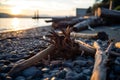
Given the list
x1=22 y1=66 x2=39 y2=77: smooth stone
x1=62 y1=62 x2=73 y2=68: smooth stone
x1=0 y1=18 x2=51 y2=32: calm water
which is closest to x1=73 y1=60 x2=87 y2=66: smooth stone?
x1=62 y1=62 x2=73 y2=68: smooth stone

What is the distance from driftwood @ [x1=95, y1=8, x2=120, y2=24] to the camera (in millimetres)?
13781

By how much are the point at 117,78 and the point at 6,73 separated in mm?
2190

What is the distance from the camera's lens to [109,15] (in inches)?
551

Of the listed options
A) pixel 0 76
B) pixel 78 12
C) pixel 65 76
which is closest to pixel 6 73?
pixel 0 76

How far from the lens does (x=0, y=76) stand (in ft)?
13.6

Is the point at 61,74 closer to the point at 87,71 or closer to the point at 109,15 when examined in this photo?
the point at 87,71

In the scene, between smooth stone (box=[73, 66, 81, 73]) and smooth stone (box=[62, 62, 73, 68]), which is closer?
smooth stone (box=[73, 66, 81, 73])

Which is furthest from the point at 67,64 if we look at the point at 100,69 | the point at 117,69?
the point at 100,69

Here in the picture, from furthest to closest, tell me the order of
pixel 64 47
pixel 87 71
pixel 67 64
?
pixel 64 47 → pixel 67 64 → pixel 87 71

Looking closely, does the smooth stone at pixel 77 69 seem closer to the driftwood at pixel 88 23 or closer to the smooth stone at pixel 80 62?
the smooth stone at pixel 80 62

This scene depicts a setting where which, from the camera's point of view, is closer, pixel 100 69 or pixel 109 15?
pixel 100 69

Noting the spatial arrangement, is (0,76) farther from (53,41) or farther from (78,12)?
(78,12)

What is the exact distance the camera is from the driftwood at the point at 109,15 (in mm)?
13781

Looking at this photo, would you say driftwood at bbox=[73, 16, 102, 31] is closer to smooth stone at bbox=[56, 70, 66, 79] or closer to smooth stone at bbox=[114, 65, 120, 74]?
smooth stone at bbox=[114, 65, 120, 74]
